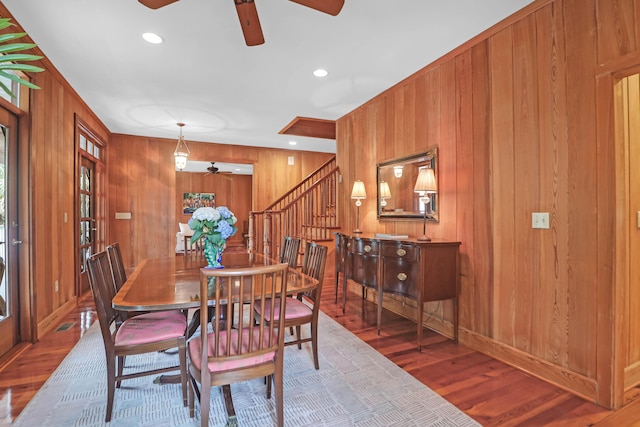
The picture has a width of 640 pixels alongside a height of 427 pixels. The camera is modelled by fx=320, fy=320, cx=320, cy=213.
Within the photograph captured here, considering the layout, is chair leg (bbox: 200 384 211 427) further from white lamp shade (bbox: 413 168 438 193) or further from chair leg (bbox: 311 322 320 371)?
white lamp shade (bbox: 413 168 438 193)

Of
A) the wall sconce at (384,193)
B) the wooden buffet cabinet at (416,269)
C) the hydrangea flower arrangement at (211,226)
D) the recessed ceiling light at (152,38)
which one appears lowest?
the wooden buffet cabinet at (416,269)

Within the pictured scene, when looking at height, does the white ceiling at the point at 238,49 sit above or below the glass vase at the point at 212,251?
above

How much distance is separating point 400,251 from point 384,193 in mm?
1177

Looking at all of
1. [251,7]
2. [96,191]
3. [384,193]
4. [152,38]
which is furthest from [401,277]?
[96,191]

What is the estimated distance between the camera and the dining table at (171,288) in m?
1.61

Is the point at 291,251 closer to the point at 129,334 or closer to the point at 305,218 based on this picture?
the point at 129,334

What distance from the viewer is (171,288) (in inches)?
74.9

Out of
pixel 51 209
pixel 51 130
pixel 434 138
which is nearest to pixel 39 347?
pixel 51 209

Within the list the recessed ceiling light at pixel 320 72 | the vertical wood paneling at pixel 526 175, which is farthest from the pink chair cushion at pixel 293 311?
the recessed ceiling light at pixel 320 72

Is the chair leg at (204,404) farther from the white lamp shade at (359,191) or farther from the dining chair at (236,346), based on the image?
the white lamp shade at (359,191)

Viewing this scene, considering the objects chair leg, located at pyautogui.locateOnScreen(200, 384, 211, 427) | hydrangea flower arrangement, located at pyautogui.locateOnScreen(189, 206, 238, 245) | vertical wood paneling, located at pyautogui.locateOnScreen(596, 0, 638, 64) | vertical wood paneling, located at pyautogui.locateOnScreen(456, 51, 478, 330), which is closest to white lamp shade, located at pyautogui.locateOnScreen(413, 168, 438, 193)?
vertical wood paneling, located at pyautogui.locateOnScreen(456, 51, 478, 330)

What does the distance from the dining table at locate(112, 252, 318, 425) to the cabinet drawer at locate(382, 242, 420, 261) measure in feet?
3.58

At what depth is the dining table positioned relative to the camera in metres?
1.61

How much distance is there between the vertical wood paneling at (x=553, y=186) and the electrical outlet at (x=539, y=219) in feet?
0.10
